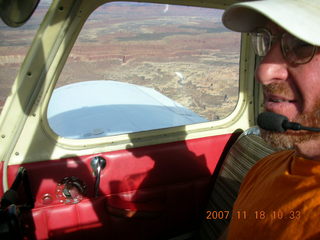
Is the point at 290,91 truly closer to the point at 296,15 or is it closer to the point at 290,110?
the point at 290,110

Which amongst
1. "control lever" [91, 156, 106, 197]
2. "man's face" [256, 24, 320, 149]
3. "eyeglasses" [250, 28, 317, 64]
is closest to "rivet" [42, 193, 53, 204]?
"control lever" [91, 156, 106, 197]

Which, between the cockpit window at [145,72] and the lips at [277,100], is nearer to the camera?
the lips at [277,100]

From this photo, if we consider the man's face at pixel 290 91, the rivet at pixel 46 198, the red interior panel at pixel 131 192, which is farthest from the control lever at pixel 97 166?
the man's face at pixel 290 91

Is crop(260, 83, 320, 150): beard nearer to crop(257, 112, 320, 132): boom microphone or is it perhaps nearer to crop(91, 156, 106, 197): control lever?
crop(257, 112, 320, 132): boom microphone

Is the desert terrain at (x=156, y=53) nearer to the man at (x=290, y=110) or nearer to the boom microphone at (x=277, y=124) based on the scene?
the man at (x=290, y=110)

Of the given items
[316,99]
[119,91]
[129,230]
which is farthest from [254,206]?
[119,91]

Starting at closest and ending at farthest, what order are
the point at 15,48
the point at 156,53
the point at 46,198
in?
the point at 15,48 → the point at 46,198 → the point at 156,53

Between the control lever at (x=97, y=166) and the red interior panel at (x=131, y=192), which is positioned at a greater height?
the control lever at (x=97, y=166)
